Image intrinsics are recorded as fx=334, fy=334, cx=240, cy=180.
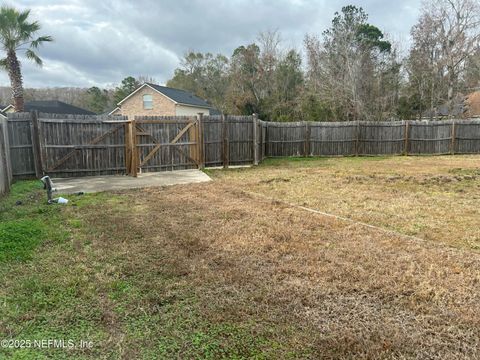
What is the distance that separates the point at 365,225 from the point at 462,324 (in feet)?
8.58

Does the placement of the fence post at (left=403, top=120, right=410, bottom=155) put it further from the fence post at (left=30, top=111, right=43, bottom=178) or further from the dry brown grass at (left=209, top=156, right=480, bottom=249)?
the fence post at (left=30, top=111, right=43, bottom=178)

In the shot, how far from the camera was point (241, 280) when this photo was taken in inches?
128

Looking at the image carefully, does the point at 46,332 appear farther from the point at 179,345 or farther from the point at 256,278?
the point at 256,278

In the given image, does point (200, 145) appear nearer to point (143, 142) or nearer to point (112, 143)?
point (143, 142)

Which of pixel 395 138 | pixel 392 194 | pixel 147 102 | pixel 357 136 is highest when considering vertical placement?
pixel 147 102

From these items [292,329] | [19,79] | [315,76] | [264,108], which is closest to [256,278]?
[292,329]

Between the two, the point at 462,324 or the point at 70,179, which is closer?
the point at 462,324

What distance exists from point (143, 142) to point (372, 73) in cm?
2182

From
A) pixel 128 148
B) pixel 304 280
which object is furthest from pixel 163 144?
pixel 304 280

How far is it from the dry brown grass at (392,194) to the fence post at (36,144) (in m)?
5.20

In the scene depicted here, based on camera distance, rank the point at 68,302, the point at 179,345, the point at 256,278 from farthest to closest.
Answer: the point at 256,278, the point at 68,302, the point at 179,345

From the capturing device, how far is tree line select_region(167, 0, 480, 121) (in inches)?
985

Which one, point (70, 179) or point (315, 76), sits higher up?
point (315, 76)

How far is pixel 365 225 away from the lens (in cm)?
508
